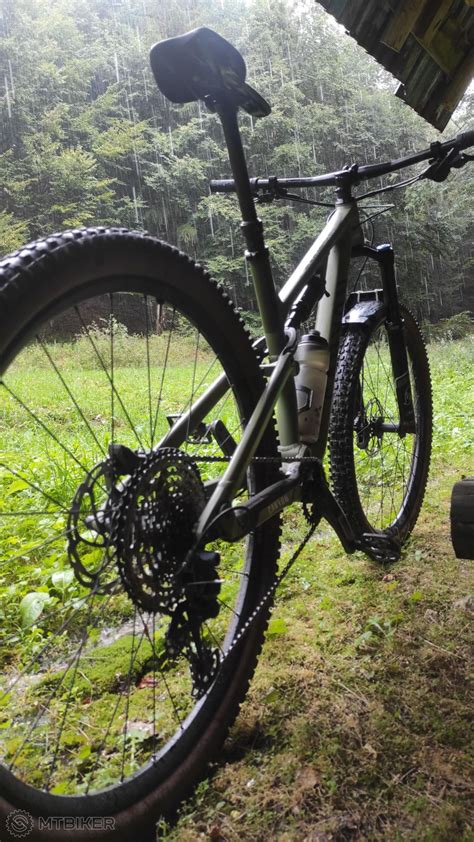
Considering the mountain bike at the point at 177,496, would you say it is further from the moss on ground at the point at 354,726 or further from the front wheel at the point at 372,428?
the moss on ground at the point at 354,726

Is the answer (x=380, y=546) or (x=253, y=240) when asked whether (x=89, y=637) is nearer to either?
(x=380, y=546)

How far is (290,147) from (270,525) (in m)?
20.2

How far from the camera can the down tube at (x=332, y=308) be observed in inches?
76.7

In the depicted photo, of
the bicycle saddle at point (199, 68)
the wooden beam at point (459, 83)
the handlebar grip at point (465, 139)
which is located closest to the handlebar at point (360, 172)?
the handlebar grip at point (465, 139)

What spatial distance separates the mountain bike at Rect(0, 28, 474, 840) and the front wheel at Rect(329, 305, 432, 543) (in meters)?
0.01

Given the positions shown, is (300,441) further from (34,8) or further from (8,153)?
(34,8)

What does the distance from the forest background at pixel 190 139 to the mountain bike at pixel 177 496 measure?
14.5 metres

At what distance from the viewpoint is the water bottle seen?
184cm

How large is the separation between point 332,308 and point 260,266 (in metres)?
0.46

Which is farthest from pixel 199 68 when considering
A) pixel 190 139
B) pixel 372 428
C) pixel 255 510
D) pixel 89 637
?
pixel 190 139

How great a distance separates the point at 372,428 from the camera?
2.49 m

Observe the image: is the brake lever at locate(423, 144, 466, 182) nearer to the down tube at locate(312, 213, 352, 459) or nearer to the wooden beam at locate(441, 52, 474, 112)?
the down tube at locate(312, 213, 352, 459)
